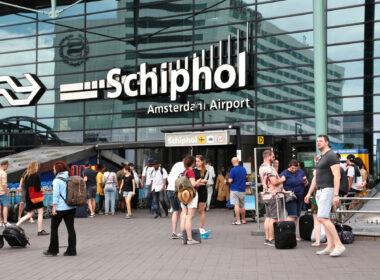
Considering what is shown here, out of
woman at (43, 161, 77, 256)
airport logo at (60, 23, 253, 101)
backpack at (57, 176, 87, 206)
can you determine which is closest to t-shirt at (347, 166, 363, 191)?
backpack at (57, 176, 87, 206)

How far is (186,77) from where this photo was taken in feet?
84.0

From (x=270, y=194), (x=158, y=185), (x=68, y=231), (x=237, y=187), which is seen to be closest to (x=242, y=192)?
(x=237, y=187)

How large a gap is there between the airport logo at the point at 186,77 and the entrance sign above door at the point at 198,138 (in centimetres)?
483

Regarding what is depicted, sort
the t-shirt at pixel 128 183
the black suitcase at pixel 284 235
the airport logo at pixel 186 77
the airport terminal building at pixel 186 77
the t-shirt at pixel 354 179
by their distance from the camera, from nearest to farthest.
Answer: the black suitcase at pixel 284 235, the t-shirt at pixel 354 179, the t-shirt at pixel 128 183, the airport terminal building at pixel 186 77, the airport logo at pixel 186 77

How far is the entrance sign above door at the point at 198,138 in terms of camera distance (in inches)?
781

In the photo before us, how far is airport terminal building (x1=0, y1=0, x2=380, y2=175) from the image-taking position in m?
22.8

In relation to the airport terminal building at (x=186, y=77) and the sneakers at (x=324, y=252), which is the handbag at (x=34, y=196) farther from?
the airport terminal building at (x=186, y=77)

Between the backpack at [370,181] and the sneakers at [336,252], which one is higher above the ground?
the backpack at [370,181]

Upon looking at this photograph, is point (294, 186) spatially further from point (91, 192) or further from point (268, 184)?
point (91, 192)

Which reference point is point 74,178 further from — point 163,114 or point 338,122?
point 163,114

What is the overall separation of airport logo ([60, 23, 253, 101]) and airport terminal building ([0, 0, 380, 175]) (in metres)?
0.05

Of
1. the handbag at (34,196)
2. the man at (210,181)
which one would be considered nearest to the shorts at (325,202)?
the handbag at (34,196)

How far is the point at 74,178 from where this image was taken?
32.1ft

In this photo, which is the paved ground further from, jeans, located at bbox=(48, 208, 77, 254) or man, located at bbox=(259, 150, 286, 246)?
man, located at bbox=(259, 150, 286, 246)
